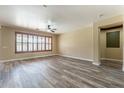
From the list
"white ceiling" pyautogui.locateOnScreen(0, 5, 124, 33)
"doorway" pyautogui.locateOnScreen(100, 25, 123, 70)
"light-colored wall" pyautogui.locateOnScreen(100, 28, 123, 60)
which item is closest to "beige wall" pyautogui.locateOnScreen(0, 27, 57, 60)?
"white ceiling" pyautogui.locateOnScreen(0, 5, 124, 33)

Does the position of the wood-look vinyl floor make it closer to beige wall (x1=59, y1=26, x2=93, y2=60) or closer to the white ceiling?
the white ceiling

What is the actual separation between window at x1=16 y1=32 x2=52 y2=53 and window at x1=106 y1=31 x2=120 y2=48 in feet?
17.8

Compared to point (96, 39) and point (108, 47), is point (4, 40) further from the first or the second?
point (108, 47)

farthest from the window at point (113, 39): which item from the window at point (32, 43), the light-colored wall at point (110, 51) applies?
the window at point (32, 43)

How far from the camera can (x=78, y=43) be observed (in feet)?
23.4

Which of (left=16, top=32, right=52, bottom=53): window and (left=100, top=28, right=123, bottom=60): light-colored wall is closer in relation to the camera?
(left=100, top=28, right=123, bottom=60): light-colored wall

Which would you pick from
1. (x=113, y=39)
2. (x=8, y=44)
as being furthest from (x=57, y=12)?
(x=113, y=39)

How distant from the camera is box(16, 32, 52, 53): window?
684cm

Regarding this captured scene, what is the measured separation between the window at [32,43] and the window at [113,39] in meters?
5.41

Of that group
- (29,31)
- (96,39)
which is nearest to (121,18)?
(96,39)

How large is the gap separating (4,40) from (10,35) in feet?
1.80

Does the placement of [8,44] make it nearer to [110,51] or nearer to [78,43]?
[78,43]

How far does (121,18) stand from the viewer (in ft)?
12.5

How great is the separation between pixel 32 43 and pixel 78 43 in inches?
158
